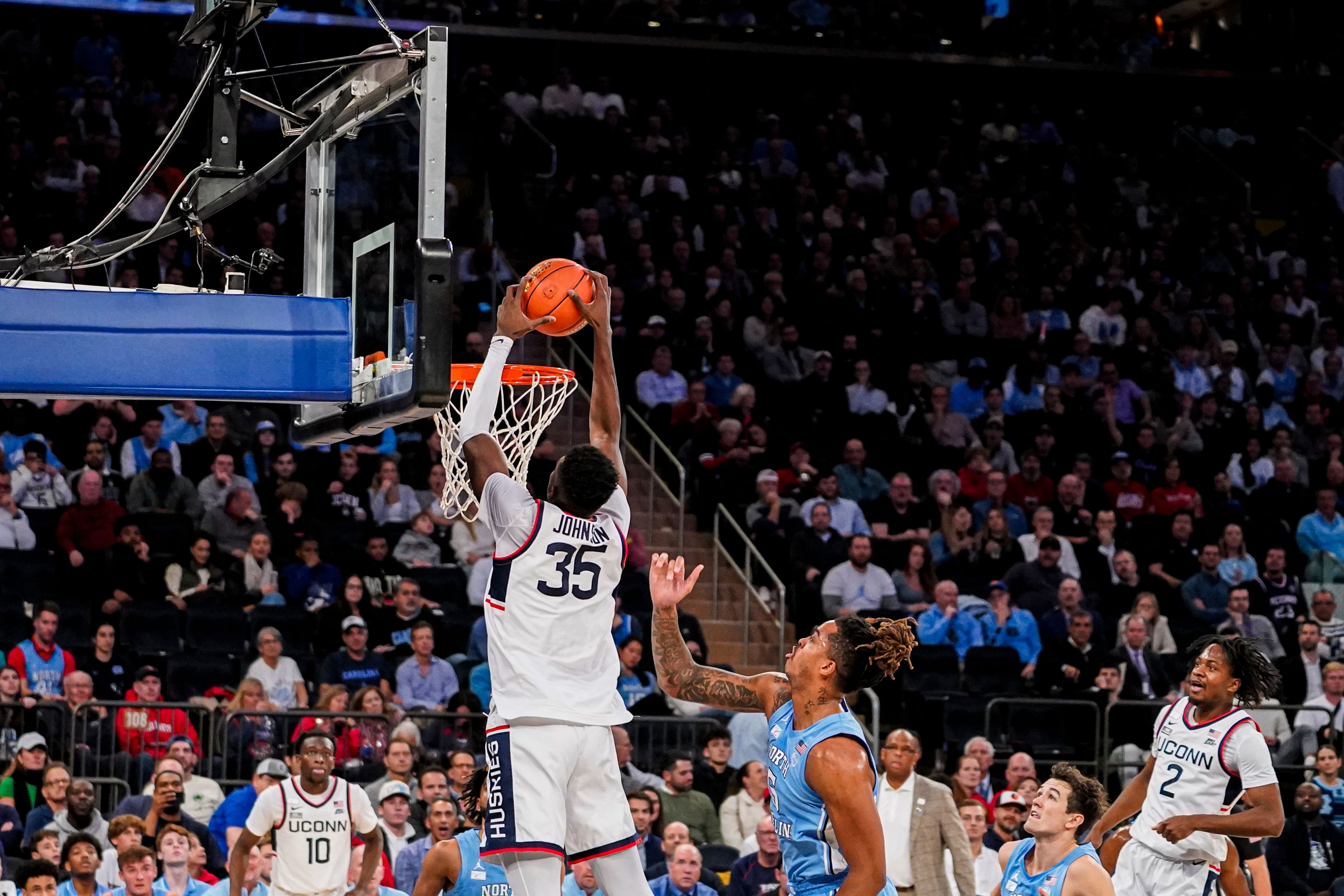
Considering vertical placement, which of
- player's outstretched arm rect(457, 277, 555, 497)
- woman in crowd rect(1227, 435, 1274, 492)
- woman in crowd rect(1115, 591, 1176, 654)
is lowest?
woman in crowd rect(1115, 591, 1176, 654)

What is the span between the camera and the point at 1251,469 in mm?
18250

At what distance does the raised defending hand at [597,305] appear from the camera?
6.45 meters

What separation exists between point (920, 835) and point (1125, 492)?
7782mm

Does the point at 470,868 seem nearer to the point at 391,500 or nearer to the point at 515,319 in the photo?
the point at 515,319

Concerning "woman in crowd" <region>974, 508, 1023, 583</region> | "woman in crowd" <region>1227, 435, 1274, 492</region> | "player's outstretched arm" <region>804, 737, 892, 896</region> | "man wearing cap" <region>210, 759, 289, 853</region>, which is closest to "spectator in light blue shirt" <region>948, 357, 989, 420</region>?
"woman in crowd" <region>1227, 435, 1274, 492</region>

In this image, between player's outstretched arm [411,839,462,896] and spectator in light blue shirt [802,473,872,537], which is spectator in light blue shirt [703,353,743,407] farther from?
player's outstretched arm [411,839,462,896]

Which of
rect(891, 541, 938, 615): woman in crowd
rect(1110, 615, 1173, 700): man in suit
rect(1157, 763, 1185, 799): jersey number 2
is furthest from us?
rect(891, 541, 938, 615): woman in crowd

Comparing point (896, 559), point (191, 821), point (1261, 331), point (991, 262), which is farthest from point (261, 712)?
point (1261, 331)

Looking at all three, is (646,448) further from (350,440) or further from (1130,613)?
(1130,613)

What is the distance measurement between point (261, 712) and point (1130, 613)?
723 centimetres

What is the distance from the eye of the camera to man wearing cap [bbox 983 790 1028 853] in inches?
453

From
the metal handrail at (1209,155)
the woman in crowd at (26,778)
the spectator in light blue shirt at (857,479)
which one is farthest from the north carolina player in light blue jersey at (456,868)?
the metal handrail at (1209,155)

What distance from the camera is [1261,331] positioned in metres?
20.8

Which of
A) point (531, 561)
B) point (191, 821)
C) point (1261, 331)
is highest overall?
point (1261, 331)
